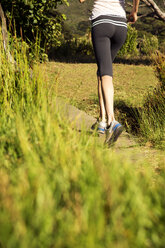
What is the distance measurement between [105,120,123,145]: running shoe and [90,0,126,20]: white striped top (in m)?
1.15

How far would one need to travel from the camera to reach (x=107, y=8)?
312 centimetres

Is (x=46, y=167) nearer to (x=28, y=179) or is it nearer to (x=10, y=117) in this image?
(x=28, y=179)

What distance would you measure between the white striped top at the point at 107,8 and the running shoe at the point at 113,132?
1.15 m

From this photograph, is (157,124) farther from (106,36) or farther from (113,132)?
(106,36)

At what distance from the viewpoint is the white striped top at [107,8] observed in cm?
312

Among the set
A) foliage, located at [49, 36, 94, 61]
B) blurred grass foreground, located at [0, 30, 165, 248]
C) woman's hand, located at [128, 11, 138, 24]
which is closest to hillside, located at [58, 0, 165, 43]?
foliage, located at [49, 36, 94, 61]

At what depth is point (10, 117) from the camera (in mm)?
2160

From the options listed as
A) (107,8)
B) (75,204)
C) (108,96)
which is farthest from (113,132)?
(75,204)

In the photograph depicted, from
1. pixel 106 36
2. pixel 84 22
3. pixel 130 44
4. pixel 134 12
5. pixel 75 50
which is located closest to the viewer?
pixel 106 36

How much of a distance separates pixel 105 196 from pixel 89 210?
13cm

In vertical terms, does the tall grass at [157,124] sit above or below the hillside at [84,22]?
above

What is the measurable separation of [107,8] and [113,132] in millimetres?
1301

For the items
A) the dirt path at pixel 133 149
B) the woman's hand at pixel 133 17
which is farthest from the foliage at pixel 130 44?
the dirt path at pixel 133 149

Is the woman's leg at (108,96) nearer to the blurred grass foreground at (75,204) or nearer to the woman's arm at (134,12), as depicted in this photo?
the woman's arm at (134,12)
